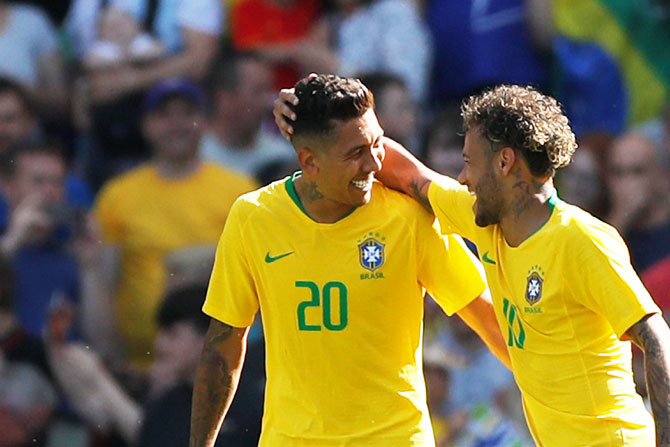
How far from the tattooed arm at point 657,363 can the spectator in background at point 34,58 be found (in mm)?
4972

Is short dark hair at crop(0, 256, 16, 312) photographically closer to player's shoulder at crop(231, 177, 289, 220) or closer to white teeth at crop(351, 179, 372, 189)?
player's shoulder at crop(231, 177, 289, 220)

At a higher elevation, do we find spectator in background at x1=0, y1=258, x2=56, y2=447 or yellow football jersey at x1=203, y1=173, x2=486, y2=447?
yellow football jersey at x1=203, y1=173, x2=486, y2=447

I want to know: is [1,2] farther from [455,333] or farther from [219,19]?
[455,333]

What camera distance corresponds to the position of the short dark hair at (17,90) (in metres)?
7.79

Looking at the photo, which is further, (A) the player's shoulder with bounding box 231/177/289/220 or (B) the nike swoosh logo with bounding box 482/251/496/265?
(A) the player's shoulder with bounding box 231/177/289/220

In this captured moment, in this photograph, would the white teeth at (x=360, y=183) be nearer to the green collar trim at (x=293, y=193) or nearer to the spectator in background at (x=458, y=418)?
the green collar trim at (x=293, y=193)

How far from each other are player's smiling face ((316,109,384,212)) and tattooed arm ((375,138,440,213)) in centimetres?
15

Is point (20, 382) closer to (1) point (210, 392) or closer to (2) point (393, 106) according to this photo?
(2) point (393, 106)

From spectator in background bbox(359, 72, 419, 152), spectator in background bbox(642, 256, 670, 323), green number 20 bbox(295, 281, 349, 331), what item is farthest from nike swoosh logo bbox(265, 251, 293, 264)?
spectator in background bbox(359, 72, 419, 152)

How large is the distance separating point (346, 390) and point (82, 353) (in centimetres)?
357

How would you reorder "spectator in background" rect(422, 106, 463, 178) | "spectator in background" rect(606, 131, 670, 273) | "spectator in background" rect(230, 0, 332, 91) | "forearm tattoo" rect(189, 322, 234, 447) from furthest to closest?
"spectator in background" rect(230, 0, 332, 91), "spectator in background" rect(422, 106, 463, 178), "spectator in background" rect(606, 131, 670, 273), "forearm tattoo" rect(189, 322, 234, 447)

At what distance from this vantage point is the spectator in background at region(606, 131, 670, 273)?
23.9 ft

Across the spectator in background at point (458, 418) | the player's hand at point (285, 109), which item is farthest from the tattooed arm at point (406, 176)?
the spectator in background at point (458, 418)

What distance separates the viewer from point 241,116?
7.71 m
